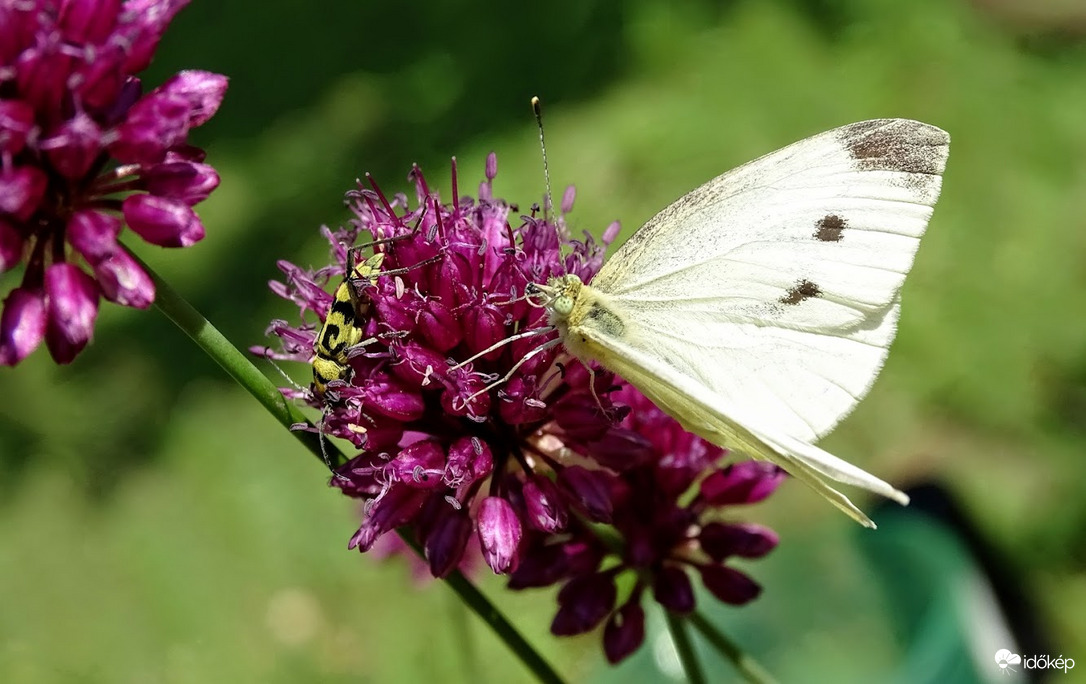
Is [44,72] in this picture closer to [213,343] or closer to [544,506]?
[213,343]

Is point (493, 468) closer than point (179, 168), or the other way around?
point (179, 168)

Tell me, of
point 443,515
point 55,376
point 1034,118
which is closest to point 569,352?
point 443,515

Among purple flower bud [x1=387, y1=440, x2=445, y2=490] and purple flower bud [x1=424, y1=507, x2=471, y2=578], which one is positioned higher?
purple flower bud [x1=387, y1=440, x2=445, y2=490]

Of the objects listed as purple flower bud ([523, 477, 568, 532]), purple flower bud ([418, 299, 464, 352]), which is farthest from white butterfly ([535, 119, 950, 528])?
purple flower bud ([523, 477, 568, 532])

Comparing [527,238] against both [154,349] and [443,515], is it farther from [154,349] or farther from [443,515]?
[154,349]

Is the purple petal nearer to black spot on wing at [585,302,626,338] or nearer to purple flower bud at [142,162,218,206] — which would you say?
black spot on wing at [585,302,626,338]

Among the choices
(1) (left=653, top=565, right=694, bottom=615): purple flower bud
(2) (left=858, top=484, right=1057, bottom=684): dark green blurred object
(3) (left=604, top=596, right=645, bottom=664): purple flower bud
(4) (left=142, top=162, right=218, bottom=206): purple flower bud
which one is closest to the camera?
(4) (left=142, top=162, right=218, bottom=206): purple flower bud

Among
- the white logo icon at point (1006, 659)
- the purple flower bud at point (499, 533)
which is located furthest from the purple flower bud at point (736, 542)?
the white logo icon at point (1006, 659)
